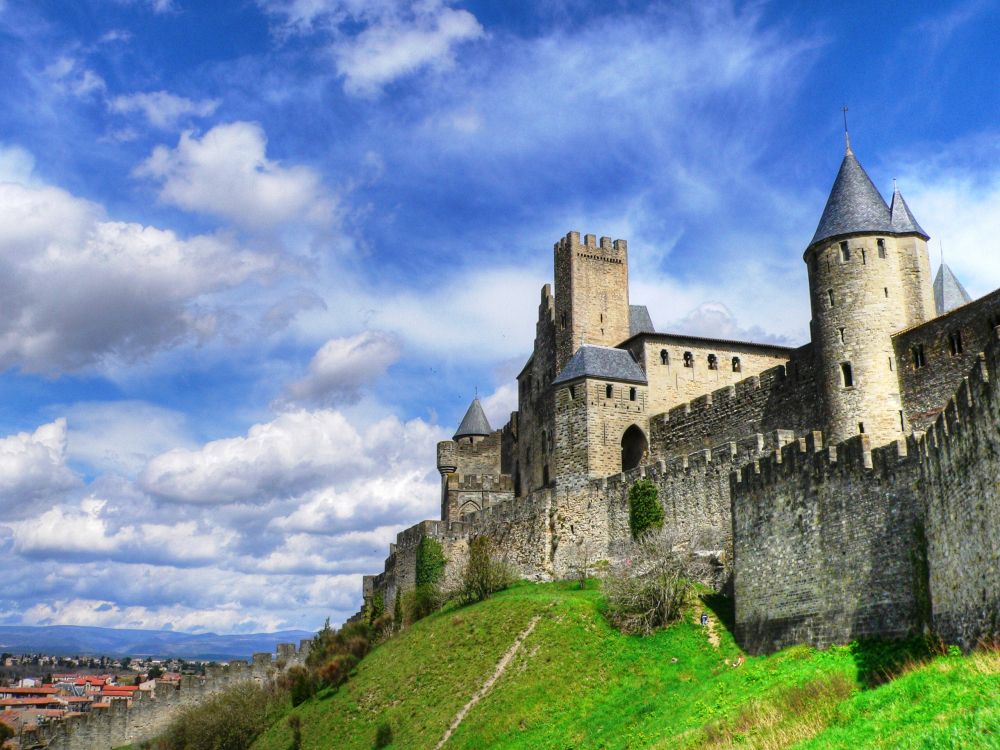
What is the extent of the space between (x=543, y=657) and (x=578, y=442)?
15.9 meters

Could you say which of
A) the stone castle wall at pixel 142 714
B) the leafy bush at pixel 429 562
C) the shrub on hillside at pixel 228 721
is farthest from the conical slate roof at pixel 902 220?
the stone castle wall at pixel 142 714

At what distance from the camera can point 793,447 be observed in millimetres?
29234

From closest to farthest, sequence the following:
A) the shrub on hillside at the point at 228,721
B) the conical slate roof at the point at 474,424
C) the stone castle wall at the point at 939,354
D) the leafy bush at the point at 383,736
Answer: the stone castle wall at the point at 939,354
the leafy bush at the point at 383,736
the shrub on hillside at the point at 228,721
the conical slate roof at the point at 474,424

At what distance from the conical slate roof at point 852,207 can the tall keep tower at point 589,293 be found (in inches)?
730

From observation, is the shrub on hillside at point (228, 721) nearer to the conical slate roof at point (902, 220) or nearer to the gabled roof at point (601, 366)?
the gabled roof at point (601, 366)

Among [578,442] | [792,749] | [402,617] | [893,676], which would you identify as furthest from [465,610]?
[792,749]

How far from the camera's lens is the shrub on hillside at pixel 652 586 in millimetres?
34406

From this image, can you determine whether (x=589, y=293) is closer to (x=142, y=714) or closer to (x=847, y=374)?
(x=847, y=374)

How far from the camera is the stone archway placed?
51.5 meters

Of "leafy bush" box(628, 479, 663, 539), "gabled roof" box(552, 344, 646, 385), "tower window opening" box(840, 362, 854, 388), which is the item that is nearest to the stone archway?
"gabled roof" box(552, 344, 646, 385)

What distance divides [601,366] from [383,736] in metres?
22.5

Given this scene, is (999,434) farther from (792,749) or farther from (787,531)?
(787,531)

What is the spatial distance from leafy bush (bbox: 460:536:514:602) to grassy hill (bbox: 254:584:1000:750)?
3.10ft

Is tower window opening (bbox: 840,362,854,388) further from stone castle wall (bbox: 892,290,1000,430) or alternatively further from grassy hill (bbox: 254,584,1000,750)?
grassy hill (bbox: 254,584,1000,750)
